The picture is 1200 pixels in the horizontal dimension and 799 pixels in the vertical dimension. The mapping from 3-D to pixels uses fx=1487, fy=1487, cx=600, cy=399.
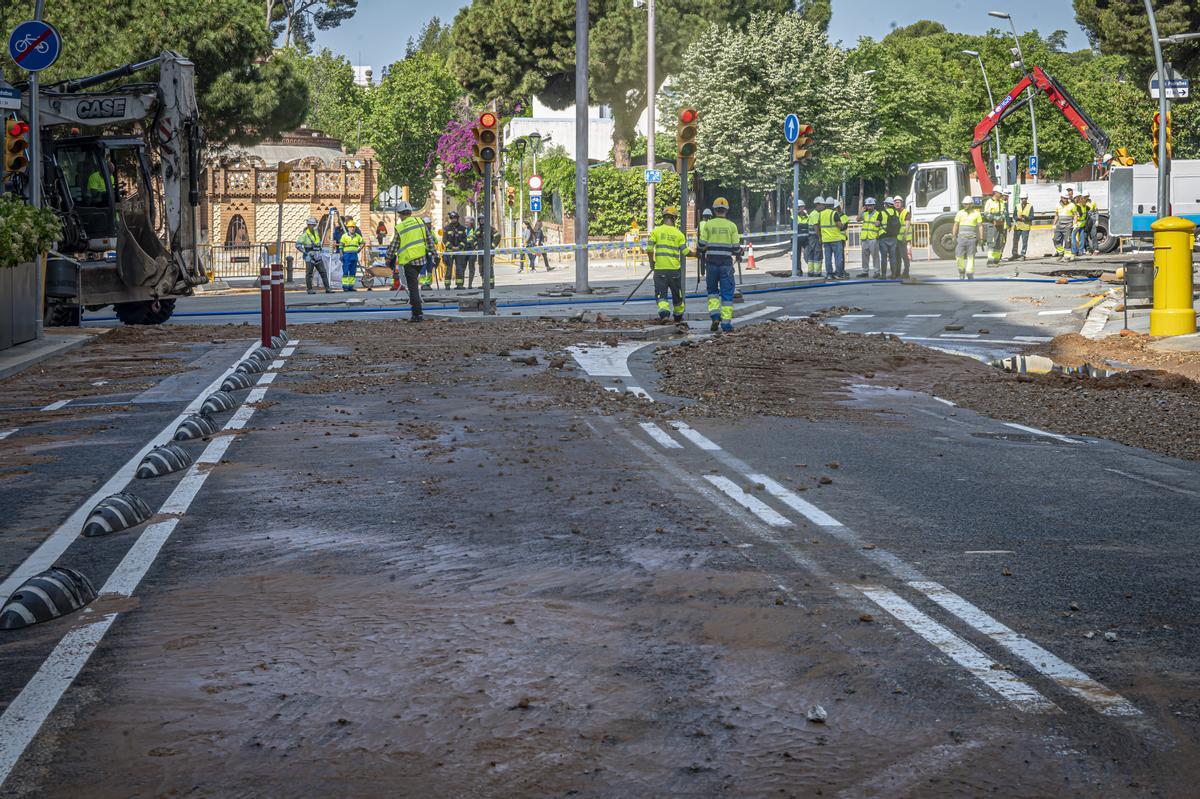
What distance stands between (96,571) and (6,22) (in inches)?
1436

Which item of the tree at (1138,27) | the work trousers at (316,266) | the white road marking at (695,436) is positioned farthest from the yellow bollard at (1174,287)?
the tree at (1138,27)

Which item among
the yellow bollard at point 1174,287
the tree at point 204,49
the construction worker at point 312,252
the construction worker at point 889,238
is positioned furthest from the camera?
the tree at point 204,49

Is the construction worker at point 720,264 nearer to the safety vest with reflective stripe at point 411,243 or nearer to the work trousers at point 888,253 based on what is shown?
the safety vest with reflective stripe at point 411,243

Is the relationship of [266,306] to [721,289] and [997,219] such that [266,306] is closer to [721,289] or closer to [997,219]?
[721,289]

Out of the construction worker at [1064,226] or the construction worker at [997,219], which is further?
the construction worker at [1064,226]

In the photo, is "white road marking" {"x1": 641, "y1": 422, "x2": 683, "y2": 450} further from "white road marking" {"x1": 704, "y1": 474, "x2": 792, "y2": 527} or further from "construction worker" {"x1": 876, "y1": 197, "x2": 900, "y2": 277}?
"construction worker" {"x1": 876, "y1": 197, "x2": 900, "y2": 277}

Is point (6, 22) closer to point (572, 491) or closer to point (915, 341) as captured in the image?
point (915, 341)

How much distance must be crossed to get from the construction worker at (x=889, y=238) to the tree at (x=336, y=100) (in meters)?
53.4

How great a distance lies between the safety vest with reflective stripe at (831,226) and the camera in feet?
116

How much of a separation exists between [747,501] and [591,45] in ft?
203

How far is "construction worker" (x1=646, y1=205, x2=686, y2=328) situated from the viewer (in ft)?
70.1

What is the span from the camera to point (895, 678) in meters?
4.87

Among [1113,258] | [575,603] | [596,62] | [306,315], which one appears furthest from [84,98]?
[596,62]

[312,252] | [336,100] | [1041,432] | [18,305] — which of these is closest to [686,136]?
[18,305]
